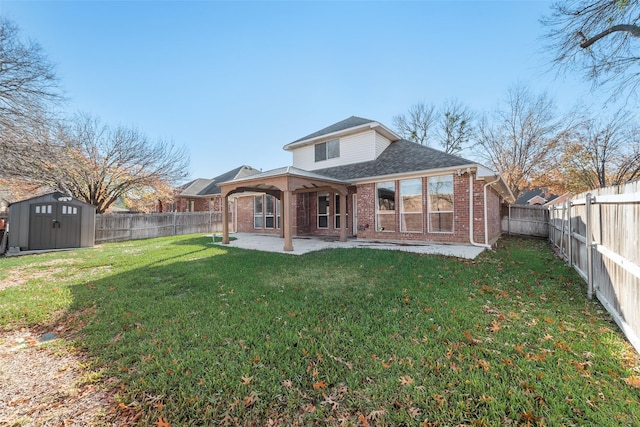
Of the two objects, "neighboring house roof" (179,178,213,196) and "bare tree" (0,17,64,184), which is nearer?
"bare tree" (0,17,64,184)

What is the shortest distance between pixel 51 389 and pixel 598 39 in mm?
14505

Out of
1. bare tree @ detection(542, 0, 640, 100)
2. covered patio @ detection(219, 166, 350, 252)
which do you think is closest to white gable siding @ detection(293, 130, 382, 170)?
covered patio @ detection(219, 166, 350, 252)

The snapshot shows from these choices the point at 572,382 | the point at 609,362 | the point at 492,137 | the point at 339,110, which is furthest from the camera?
the point at 492,137

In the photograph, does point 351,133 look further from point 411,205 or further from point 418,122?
point 418,122

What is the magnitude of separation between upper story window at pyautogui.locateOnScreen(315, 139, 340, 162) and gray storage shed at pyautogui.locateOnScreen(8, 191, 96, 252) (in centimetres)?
1185

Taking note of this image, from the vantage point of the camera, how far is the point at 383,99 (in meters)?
17.7

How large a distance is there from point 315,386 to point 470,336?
6.70ft

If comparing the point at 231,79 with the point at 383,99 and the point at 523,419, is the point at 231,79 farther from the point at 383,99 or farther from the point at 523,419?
the point at 523,419

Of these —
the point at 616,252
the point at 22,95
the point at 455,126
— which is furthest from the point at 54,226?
the point at 455,126

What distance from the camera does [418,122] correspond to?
90.8 ft

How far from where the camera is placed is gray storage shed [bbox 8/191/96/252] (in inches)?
405

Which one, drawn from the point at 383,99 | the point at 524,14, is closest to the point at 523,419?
the point at 524,14

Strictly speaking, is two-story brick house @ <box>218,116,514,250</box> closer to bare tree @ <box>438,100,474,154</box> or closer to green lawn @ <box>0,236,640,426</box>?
green lawn @ <box>0,236,640,426</box>

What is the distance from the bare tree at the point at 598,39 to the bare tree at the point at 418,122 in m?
18.8
